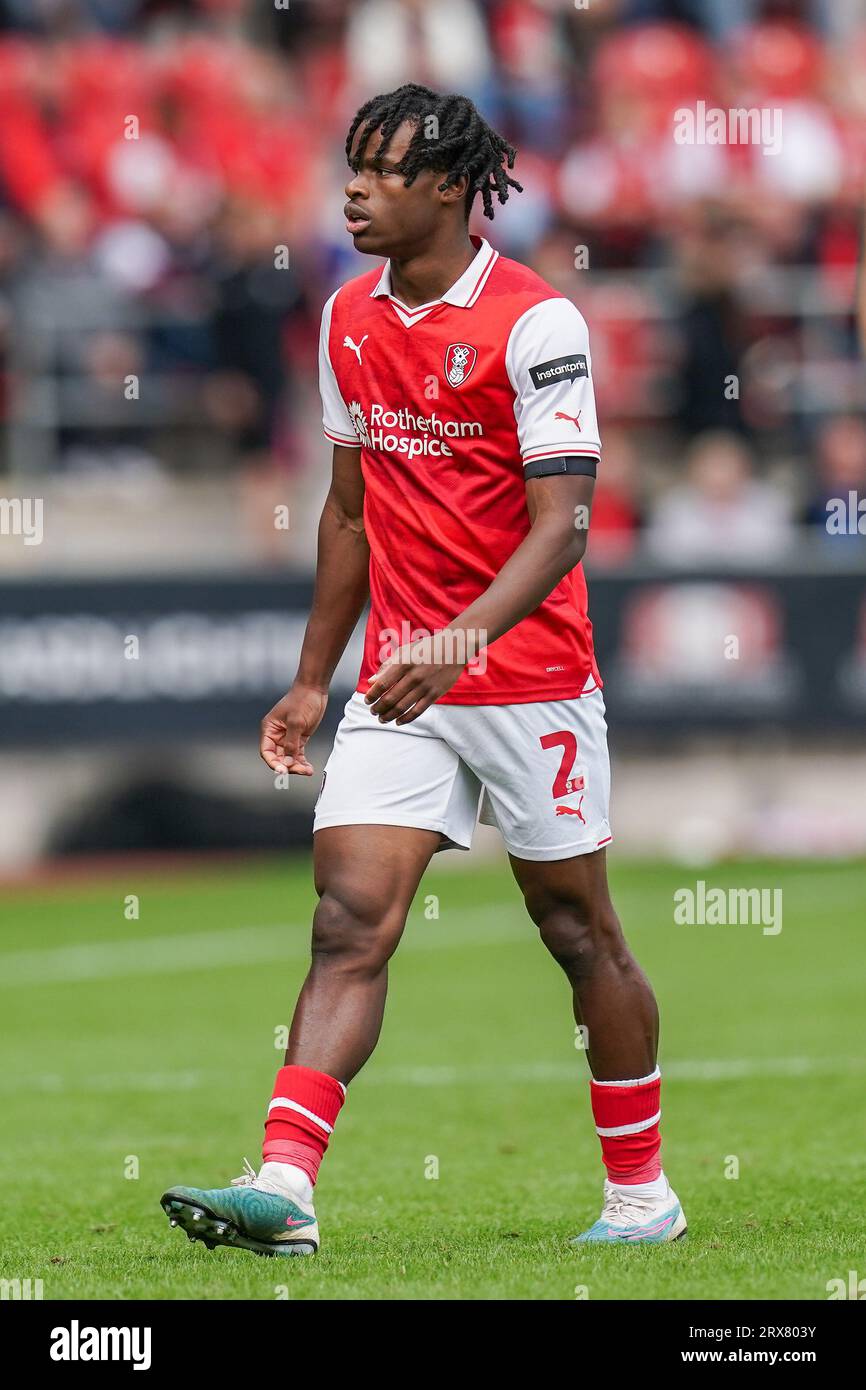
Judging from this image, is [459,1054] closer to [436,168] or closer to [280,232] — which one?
[436,168]

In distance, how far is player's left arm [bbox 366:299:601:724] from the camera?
5.00m

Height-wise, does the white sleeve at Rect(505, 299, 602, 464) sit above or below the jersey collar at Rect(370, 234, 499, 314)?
below

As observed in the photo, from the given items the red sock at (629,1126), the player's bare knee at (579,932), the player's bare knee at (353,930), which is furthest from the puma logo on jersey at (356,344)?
the red sock at (629,1126)

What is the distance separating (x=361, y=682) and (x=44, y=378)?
10.1 m

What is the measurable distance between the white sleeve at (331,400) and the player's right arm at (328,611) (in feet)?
0.13

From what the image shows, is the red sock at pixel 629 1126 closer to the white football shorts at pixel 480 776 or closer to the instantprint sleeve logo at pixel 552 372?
the white football shorts at pixel 480 776

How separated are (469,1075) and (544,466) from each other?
13.2ft

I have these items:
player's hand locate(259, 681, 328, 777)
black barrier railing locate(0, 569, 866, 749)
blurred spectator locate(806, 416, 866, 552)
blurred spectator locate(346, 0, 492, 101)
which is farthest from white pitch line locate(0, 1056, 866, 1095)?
blurred spectator locate(346, 0, 492, 101)

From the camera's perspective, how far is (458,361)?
522cm

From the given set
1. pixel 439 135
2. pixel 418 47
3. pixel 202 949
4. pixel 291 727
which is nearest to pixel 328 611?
pixel 291 727

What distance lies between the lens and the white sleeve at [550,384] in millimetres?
5125

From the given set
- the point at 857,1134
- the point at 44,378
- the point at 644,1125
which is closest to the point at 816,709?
the point at 44,378

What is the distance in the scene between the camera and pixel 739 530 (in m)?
15.0

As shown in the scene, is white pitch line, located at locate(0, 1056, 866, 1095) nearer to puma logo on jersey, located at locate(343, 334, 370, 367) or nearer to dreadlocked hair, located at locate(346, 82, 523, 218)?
puma logo on jersey, located at locate(343, 334, 370, 367)
